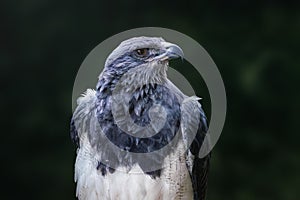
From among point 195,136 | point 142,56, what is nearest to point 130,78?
point 142,56

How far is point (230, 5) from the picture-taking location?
3730 mm

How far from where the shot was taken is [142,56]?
240 cm

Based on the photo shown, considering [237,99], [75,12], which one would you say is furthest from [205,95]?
[75,12]

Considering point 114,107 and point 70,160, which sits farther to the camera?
point 70,160

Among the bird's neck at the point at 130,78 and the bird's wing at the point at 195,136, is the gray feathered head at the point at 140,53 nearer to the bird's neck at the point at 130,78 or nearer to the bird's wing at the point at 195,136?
the bird's neck at the point at 130,78

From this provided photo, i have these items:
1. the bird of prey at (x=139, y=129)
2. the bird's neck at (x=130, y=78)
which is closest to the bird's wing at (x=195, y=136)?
the bird of prey at (x=139, y=129)

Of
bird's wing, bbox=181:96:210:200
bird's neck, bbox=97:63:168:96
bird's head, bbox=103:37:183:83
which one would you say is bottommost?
bird's wing, bbox=181:96:210:200

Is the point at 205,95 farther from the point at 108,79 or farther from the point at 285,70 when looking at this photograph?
the point at 108,79

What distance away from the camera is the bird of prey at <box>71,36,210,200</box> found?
7.65 ft

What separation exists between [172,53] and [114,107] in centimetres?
24

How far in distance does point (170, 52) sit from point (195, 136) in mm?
284

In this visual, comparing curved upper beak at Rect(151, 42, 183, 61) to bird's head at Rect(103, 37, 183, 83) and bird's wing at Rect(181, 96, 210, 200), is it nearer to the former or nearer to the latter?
bird's head at Rect(103, 37, 183, 83)

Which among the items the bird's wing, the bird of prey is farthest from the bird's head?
the bird's wing

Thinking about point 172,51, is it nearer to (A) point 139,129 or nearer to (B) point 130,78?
(B) point 130,78
